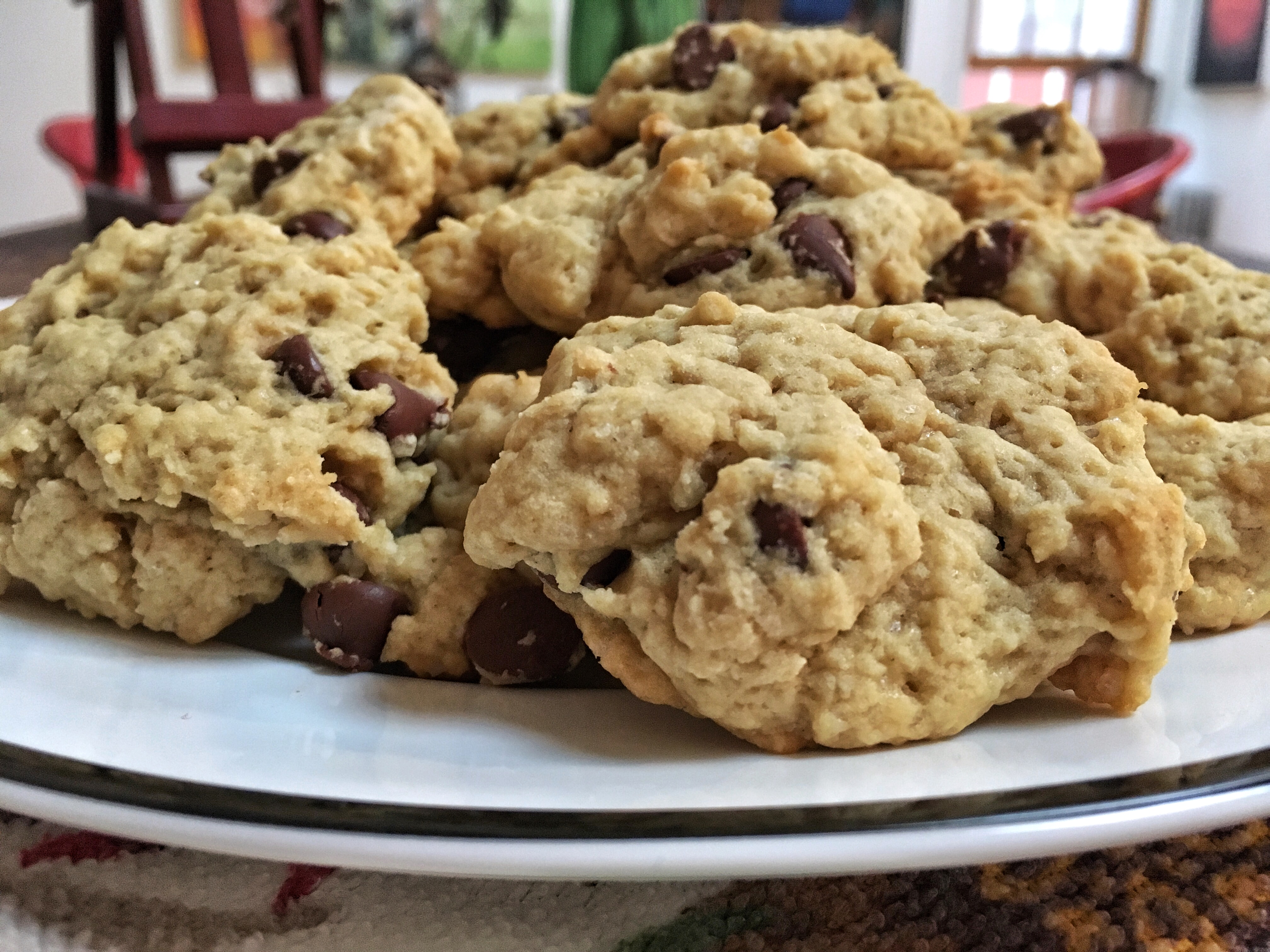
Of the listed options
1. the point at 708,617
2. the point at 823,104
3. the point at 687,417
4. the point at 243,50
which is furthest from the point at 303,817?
the point at 243,50

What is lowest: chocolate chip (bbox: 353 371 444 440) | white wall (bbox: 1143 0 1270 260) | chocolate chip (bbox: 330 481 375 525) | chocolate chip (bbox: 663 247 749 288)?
white wall (bbox: 1143 0 1270 260)

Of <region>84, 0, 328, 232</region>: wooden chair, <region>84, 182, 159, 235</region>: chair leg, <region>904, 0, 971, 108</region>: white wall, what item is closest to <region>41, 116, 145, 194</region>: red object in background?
<region>84, 0, 328, 232</region>: wooden chair

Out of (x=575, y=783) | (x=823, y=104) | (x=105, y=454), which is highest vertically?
(x=823, y=104)

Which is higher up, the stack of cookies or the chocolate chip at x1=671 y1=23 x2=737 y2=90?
the chocolate chip at x1=671 y1=23 x2=737 y2=90

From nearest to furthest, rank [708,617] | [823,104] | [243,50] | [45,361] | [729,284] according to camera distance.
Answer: [708,617], [45,361], [729,284], [823,104], [243,50]

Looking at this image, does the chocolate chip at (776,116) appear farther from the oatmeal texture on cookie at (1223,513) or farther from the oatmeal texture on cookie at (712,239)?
the oatmeal texture on cookie at (1223,513)

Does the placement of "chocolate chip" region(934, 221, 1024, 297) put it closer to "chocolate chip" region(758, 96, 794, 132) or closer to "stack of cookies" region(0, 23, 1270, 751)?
"stack of cookies" region(0, 23, 1270, 751)

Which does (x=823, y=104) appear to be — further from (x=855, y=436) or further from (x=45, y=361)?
(x=45, y=361)

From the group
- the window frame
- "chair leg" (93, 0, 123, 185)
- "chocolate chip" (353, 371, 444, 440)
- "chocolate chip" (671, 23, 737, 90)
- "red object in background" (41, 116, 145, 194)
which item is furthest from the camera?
the window frame
